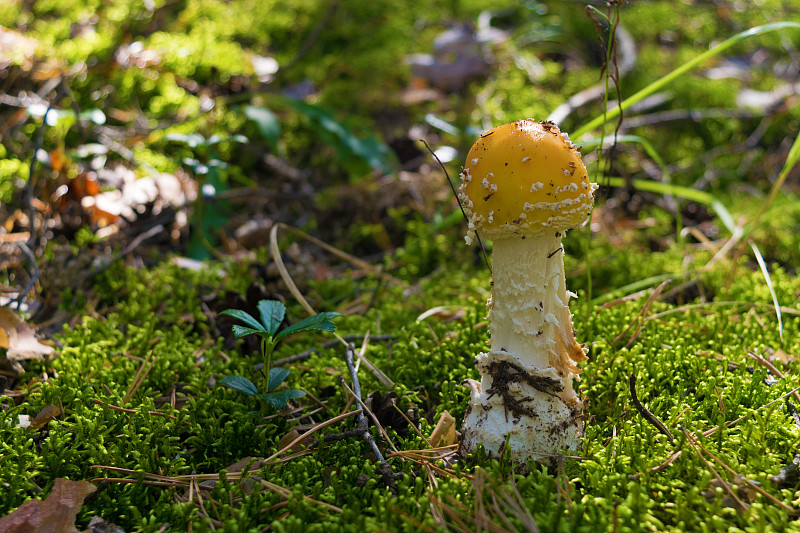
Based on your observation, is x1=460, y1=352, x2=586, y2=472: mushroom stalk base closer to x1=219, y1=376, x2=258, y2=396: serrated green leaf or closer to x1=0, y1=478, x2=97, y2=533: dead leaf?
x1=219, y1=376, x2=258, y2=396: serrated green leaf

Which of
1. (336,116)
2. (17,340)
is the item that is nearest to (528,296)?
(17,340)

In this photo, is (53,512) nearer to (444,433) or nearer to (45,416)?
(45,416)

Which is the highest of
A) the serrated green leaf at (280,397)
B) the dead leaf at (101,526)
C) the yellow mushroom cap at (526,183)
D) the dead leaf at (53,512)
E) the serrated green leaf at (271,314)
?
the yellow mushroom cap at (526,183)

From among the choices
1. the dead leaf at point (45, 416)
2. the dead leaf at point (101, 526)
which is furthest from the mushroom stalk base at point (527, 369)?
the dead leaf at point (45, 416)

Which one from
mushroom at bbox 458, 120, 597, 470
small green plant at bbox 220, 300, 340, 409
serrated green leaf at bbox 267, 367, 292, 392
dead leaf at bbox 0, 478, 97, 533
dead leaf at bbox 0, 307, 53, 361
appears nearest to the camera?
dead leaf at bbox 0, 478, 97, 533

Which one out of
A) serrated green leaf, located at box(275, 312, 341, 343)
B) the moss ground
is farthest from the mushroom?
serrated green leaf, located at box(275, 312, 341, 343)

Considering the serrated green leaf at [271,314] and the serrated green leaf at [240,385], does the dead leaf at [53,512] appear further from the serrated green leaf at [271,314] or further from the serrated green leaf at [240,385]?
the serrated green leaf at [271,314]

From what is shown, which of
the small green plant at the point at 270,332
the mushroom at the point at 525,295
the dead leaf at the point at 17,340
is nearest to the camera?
the mushroom at the point at 525,295

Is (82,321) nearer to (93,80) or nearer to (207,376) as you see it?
(207,376)
